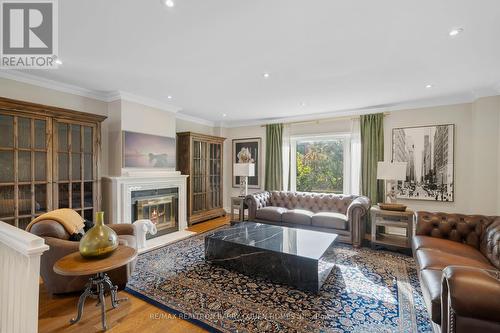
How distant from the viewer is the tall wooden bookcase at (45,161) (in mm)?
2857

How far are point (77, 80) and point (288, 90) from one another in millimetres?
3212

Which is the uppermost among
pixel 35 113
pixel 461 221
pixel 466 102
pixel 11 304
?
pixel 466 102

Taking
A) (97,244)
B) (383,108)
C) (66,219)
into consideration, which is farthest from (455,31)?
(66,219)

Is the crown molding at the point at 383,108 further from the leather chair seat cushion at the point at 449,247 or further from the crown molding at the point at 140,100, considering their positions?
the leather chair seat cushion at the point at 449,247

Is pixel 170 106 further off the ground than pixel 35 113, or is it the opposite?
pixel 170 106

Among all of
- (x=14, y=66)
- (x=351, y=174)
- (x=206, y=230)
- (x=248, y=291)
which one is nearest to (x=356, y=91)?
(x=351, y=174)

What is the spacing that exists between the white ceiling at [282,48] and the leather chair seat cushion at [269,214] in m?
2.21

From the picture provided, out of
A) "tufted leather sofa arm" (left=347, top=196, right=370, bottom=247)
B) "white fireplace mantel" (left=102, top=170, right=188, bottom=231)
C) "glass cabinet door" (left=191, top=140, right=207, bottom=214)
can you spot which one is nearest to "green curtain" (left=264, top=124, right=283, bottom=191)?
"glass cabinet door" (left=191, top=140, right=207, bottom=214)

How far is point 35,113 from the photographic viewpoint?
3014 millimetres

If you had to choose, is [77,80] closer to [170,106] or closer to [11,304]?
[170,106]

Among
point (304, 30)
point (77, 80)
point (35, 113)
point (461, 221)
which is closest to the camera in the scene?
point (304, 30)

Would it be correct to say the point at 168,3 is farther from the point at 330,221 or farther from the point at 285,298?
the point at 330,221

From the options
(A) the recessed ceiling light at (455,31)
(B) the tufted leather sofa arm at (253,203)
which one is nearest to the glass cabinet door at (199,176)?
(B) the tufted leather sofa arm at (253,203)

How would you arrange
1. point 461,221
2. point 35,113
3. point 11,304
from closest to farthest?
point 11,304 → point 461,221 → point 35,113
